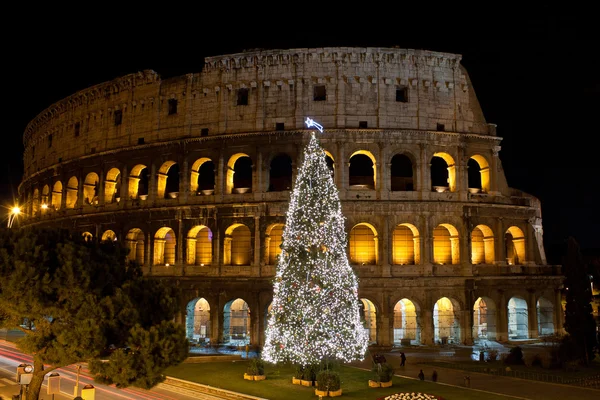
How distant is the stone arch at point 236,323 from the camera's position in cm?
3316

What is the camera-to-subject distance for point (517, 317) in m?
34.9

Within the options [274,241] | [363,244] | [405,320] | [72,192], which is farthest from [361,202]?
[72,192]

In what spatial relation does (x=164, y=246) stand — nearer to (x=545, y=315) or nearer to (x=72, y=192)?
(x=72, y=192)

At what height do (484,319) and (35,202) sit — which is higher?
(35,202)

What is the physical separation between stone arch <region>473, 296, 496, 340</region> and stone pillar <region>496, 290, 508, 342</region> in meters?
0.34

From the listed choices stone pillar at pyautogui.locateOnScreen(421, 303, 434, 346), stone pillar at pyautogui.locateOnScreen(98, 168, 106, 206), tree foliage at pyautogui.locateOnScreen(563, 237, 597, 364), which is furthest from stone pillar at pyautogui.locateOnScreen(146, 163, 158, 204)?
tree foliage at pyautogui.locateOnScreen(563, 237, 597, 364)

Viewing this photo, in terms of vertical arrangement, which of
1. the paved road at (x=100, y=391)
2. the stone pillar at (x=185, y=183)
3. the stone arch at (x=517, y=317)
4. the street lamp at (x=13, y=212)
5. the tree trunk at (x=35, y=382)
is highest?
the stone pillar at (x=185, y=183)

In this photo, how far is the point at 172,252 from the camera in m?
37.1

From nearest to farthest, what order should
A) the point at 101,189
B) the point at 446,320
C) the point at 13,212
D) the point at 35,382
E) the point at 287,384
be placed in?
the point at 35,382
the point at 287,384
the point at 13,212
the point at 446,320
the point at 101,189

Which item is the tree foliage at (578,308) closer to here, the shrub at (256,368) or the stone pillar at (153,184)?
the shrub at (256,368)

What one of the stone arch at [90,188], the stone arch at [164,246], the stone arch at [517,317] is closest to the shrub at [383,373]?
the stone arch at [517,317]

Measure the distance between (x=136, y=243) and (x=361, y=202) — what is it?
16201mm

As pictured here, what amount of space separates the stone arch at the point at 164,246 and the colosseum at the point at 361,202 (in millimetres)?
143

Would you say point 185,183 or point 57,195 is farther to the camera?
point 57,195
